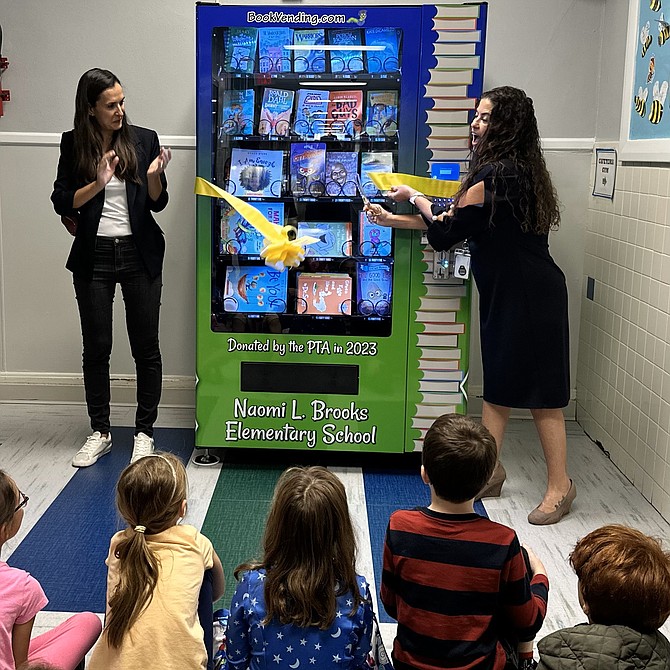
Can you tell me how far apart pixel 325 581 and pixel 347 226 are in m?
2.46

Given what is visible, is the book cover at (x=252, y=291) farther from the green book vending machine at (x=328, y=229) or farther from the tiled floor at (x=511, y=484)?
the tiled floor at (x=511, y=484)

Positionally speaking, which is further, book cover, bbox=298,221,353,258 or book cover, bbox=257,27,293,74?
book cover, bbox=298,221,353,258

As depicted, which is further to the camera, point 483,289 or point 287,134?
point 287,134

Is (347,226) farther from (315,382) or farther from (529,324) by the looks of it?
(529,324)

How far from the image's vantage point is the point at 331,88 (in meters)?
4.04

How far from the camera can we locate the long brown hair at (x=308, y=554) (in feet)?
6.12

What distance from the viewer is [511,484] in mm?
4078

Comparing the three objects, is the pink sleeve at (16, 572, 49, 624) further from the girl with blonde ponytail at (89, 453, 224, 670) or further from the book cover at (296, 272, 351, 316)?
the book cover at (296, 272, 351, 316)

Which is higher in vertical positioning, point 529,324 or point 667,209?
point 667,209

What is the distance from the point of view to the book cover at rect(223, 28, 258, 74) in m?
4.01

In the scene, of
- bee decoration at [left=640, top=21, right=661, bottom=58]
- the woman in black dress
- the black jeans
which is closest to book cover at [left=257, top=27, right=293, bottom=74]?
the woman in black dress

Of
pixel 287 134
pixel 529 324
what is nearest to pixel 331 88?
pixel 287 134

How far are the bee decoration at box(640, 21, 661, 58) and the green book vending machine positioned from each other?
0.71 meters

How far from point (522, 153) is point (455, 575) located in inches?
79.5
